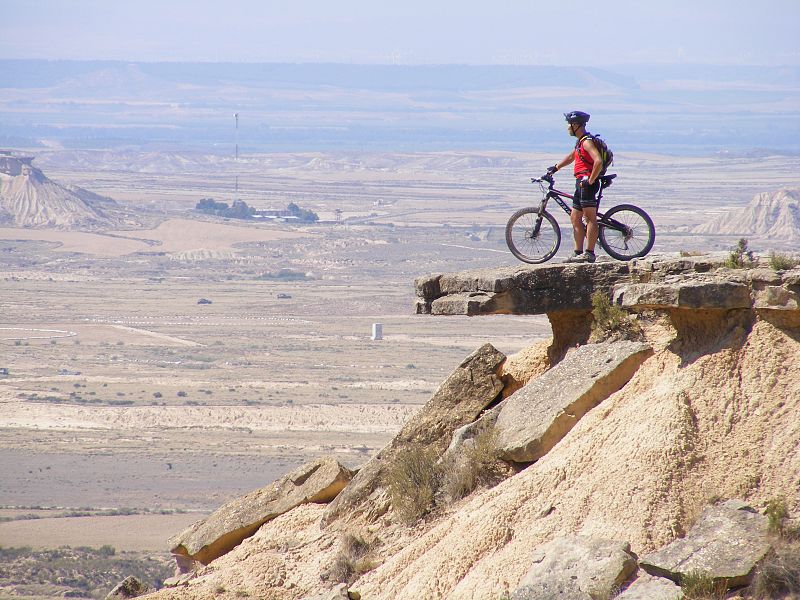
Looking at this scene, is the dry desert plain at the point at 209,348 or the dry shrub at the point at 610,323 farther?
the dry desert plain at the point at 209,348

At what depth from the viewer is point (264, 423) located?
179 feet

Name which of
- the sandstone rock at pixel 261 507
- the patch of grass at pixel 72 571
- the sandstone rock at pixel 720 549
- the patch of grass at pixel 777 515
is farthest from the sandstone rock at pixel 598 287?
the patch of grass at pixel 72 571

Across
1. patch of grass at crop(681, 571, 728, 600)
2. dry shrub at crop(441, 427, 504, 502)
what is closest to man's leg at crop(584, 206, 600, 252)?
dry shrub at crop(441, 427, 504, 502)

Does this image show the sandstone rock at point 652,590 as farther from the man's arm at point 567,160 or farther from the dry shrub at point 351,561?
the man's arm at point 567,160

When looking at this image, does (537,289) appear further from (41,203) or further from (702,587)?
(41,203)

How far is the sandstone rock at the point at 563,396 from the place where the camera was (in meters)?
11.9

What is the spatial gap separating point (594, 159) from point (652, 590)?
5.42 m

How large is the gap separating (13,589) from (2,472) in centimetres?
1774

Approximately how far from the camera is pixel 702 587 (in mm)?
9078

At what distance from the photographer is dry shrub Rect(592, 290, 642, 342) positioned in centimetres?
1254

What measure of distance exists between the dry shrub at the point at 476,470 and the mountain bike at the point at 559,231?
2.47 m

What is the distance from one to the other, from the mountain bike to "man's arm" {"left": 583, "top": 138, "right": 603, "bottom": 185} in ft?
0.61

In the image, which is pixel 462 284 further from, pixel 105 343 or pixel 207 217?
pixel 207 217

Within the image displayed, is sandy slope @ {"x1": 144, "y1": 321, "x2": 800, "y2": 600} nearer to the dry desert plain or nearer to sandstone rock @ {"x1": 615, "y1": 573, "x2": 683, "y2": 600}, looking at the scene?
sandstone rock @ {"x1": 615, "y1": 573, "x2": 683, "y2": 600}
